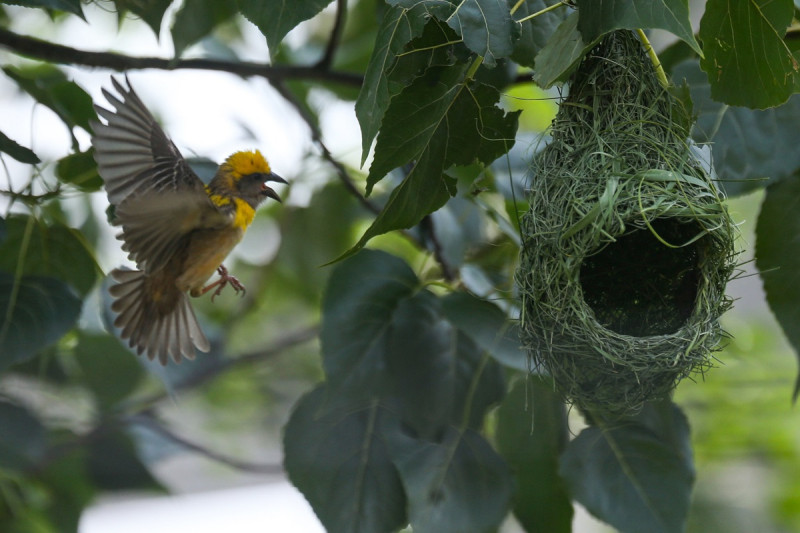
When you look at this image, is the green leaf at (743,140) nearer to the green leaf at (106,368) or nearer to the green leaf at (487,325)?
the green leaf at (487,325)

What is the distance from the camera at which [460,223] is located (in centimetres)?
167

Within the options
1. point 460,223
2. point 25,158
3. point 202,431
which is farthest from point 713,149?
point 202,431

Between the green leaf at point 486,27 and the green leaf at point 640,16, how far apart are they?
0.28 feet

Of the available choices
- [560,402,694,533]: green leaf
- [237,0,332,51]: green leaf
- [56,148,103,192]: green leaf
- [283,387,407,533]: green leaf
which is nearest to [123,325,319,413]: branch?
[283,387,407,533]: green leaf

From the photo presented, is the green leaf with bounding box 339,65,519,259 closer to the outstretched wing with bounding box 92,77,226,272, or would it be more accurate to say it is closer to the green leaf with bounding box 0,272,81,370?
the outstretched wing with bounding box 92,77,226,272

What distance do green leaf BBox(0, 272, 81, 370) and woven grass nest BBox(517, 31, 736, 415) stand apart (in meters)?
0.63

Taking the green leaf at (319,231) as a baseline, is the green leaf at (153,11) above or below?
above

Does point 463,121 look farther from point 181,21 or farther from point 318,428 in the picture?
point 318,428

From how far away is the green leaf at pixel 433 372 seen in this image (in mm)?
1324

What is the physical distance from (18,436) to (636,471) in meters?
1.07

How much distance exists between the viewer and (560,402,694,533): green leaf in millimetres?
1256

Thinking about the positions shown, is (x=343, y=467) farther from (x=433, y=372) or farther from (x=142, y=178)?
(x=142, y=178)

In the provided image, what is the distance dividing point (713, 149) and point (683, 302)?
0.36m

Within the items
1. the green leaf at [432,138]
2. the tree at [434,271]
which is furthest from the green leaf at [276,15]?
the green leaf at [432,138]
